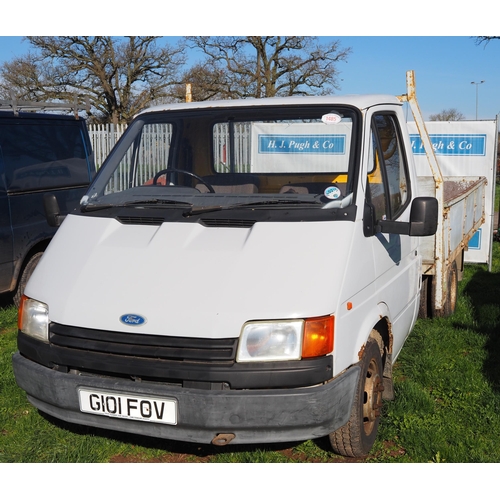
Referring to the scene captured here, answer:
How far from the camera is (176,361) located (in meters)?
3.24

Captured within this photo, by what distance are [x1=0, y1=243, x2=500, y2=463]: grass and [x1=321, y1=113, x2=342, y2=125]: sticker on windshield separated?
2.02m

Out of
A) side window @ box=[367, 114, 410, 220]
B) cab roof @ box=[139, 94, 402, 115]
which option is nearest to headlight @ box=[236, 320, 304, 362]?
side window @ box=[367, 114, 410, 220]

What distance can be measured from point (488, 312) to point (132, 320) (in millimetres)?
5236

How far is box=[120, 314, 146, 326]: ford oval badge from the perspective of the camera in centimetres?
332

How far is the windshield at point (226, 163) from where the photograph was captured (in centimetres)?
401

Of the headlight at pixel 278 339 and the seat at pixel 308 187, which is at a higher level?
the seat at pixel 308 187

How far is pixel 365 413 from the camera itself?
388 centimetres

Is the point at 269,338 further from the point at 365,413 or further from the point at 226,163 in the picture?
the point at 226,163

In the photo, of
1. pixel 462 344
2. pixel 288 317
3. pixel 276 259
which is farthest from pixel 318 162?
pixel 462 344

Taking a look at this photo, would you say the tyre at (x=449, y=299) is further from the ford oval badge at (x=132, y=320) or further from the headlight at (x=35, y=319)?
the headlight at (x=35, y=319)

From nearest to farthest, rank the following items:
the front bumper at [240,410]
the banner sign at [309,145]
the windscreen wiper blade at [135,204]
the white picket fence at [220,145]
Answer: the front bumper at [240,410] → the windscreen wiper blade at [135,204] → the banner sign at [309,145] → the white picket fence at [220,145]

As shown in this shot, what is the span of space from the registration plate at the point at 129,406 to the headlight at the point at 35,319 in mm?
441

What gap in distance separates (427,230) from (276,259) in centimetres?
104

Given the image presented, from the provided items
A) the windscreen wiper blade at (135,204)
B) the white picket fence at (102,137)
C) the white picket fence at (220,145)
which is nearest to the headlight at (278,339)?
the windscreen wiper blade at (135,204)
